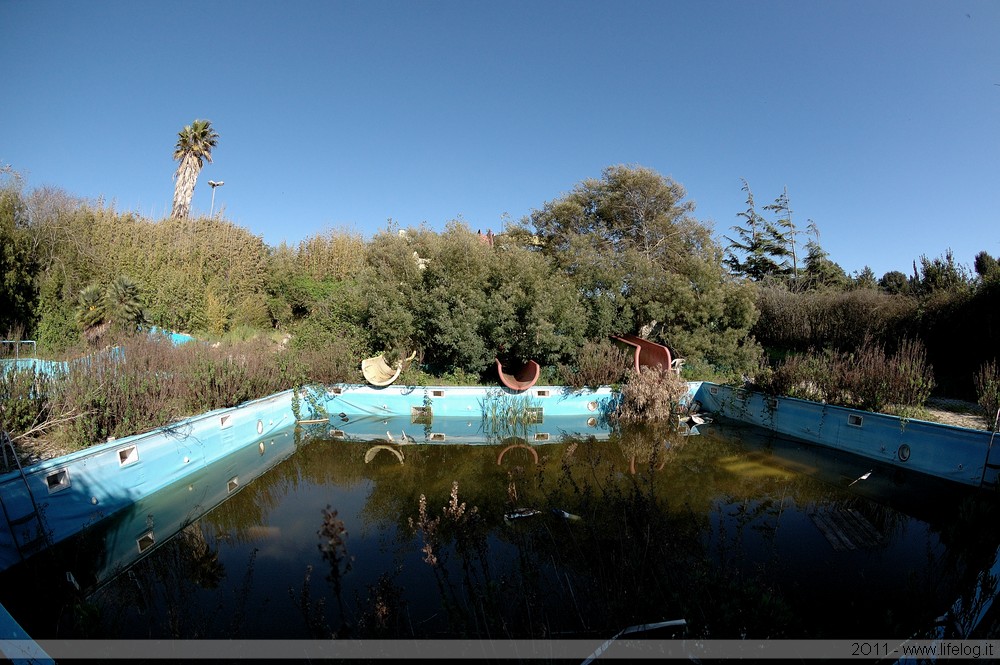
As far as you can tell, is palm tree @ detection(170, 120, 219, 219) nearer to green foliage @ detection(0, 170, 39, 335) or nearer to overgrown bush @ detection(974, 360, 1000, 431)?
green foliage @ detection(0, 170, 39, 335)

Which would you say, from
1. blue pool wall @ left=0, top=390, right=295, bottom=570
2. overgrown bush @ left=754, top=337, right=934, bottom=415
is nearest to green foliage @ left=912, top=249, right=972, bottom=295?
overgrown bush @ left=754, top=337, right=934, bottom=415

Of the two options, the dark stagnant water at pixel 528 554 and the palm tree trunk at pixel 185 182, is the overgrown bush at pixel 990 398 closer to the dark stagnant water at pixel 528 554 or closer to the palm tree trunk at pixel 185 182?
the dark stagnant water at pixel 528 554

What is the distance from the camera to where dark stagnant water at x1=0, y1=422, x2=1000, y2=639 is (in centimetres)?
202

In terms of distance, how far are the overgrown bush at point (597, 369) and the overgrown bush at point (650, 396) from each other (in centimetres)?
45

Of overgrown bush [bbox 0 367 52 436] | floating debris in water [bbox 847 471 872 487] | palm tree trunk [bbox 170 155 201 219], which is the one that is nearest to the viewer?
overgrown bush [bbox 0 367 52 436]

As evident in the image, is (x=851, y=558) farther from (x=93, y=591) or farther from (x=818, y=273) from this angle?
(x=818, y=273)

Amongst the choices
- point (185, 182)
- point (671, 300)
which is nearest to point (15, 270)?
point (185, 182)

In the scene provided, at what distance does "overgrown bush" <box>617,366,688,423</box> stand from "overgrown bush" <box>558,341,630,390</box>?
0.45m

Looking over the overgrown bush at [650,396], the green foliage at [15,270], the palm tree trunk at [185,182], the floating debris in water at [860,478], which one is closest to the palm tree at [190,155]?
the palm tree trunk at [185,182]

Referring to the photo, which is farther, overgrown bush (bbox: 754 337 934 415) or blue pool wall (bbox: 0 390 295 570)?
overgrown bush (bbox: 754 337 934 415)

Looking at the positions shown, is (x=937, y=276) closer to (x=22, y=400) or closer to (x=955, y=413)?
(x=955, y=413)

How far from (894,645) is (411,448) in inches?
229

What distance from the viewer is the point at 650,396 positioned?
7.93 m

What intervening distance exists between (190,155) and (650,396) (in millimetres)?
21675
